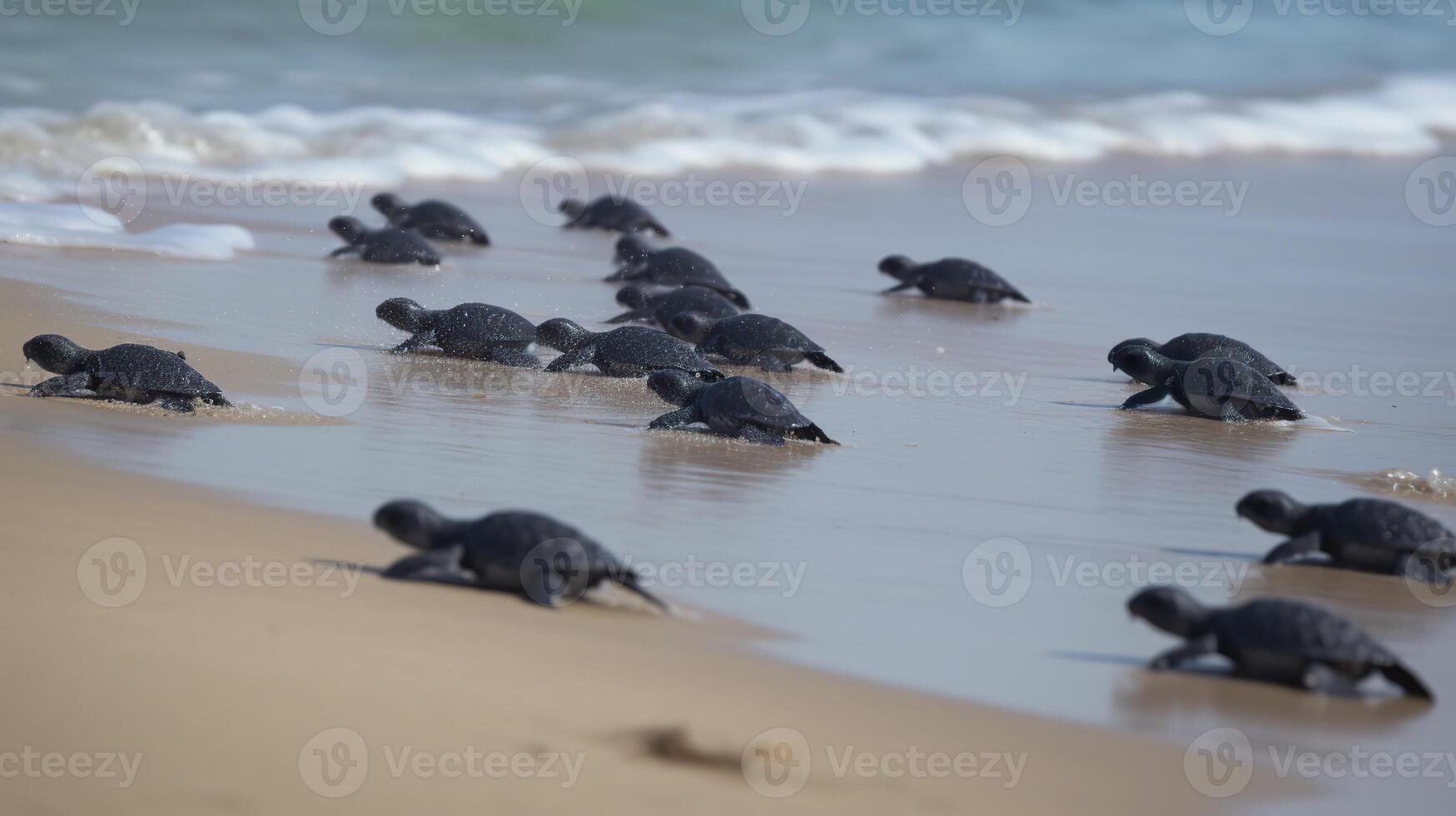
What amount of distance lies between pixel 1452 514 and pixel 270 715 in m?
4.55

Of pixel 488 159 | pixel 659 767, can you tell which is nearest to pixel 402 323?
pixel 659 767

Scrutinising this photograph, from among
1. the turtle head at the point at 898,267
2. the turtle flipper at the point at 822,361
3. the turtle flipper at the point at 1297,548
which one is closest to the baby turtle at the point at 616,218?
the turtle head at the point at 898,267

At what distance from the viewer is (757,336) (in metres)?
8.21

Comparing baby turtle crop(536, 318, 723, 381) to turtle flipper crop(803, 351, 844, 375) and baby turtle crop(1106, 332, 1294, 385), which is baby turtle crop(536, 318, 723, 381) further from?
baby turtle crop(1106, 332, 1294, 385)

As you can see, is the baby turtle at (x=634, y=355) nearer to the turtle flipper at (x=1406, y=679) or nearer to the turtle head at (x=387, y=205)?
the turtle flipper at (x=1406, y=679)

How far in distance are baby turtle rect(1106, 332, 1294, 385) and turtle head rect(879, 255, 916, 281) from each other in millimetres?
2960

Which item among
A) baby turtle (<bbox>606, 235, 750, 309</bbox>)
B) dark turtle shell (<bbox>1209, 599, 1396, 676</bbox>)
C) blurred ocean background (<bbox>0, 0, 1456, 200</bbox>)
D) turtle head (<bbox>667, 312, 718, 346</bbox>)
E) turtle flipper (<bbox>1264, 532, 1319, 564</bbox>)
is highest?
blurred ocean background (<bbox>0, 0, 1456, 200</bbox>)

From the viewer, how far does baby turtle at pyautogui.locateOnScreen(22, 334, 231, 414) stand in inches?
229

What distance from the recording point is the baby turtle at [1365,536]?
4.75 meters

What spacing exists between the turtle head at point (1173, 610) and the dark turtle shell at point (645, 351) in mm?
3802

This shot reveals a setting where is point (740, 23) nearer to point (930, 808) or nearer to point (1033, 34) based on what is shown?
point (1033, 34)

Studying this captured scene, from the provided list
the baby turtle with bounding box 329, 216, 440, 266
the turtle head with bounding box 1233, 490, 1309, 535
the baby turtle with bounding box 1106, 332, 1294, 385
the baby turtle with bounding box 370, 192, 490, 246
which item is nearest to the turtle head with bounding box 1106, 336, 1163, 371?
the baby turtle with bounding box 1106, 332, 1294, 385

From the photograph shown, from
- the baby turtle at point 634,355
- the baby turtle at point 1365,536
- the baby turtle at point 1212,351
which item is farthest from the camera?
the baby turtle at point 1212,351

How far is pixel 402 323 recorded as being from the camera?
8.31 meters
